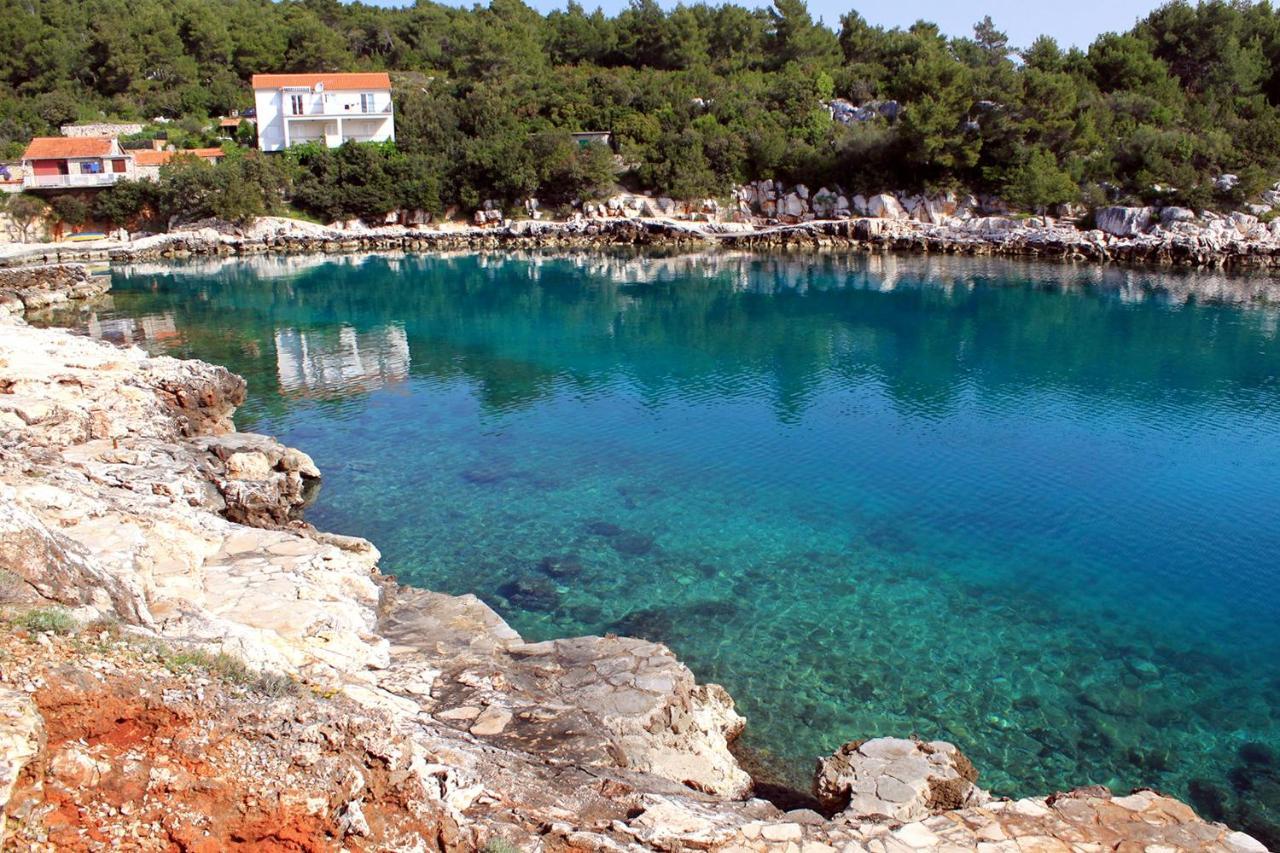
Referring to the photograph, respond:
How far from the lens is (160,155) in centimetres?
7844

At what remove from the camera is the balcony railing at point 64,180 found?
7169cm

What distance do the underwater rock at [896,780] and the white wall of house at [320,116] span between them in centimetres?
8251

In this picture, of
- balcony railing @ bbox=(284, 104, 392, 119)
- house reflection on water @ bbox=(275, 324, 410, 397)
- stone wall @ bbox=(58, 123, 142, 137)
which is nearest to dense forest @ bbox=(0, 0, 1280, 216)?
balcony railing @ bbox=(284, 104, 392, 119)

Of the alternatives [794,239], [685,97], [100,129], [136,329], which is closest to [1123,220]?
[794,239]

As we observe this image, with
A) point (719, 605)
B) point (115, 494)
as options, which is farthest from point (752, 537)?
point (115, 494)

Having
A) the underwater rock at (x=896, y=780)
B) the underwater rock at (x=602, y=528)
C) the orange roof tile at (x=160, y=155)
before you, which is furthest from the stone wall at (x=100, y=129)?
the underwater rock at (x=896, y=780)

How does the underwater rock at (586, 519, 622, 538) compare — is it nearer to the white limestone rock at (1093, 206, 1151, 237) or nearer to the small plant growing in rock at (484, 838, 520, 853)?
the small plant growing in rock at (484, 838, 520, 853)

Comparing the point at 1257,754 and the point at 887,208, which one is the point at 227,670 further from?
the point at 887,208

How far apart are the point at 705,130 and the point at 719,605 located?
7175 centimetres

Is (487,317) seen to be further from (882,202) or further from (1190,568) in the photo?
(882,202)

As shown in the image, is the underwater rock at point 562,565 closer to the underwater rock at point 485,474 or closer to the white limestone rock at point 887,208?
the underwater rock at point 485,474

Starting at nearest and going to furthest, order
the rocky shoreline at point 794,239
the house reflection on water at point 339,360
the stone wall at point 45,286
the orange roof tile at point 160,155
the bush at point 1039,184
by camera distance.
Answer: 1. the house reflection on water at point 339,360
2. the stone wall at point 45,286
3. the rocky shoreline at point 794,239
4. the bush at point 1039,184
5. the orange roof tile at point 160,155

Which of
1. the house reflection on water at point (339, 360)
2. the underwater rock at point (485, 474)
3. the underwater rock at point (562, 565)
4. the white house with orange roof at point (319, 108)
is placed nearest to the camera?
the underwater rock at point (562, 565)

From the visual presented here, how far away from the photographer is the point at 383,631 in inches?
528
